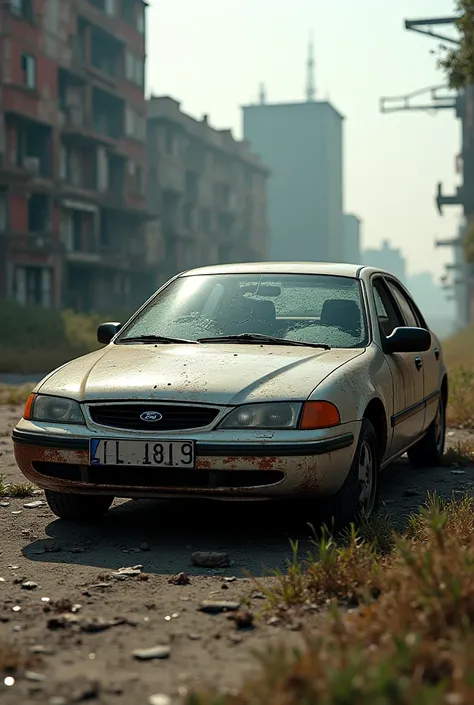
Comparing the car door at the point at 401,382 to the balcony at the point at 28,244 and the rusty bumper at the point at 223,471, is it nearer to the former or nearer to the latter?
the rusty bumper at the point at 223,471

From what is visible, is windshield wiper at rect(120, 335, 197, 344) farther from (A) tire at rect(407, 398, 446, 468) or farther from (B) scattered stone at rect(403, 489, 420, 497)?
(A) tire at rect(407, 398, 446, 468)

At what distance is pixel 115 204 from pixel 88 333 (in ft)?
78.2

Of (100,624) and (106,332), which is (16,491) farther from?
(100,624)

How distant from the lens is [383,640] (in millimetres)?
3291

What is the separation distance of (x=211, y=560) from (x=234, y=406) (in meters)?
0.76

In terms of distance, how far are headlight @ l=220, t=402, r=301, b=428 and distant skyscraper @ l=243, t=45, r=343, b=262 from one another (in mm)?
144128

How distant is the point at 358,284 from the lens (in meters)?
6.96

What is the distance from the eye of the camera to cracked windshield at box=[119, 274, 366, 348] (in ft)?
21.5

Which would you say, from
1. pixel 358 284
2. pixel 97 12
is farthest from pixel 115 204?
pixel 358 284

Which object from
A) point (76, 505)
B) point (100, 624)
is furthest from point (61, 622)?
→ point (76, 505)

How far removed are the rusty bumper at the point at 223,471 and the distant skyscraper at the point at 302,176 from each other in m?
144

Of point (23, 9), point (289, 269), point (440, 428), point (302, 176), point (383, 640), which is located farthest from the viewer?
point (302, 176)

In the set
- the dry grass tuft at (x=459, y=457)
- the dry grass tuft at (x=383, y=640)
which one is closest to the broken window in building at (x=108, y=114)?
the dry grass tuft at (x=459, y=457)

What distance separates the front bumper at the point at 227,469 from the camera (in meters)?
5.33
